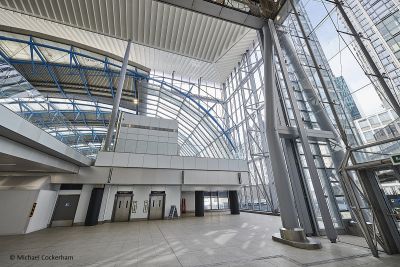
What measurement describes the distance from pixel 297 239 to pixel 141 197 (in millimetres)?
12273

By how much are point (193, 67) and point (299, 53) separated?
63.9 feet

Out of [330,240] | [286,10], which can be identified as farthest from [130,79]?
[330,240]

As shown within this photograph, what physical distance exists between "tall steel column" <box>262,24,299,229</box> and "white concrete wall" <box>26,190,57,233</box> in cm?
1297

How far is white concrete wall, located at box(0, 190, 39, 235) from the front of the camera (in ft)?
29.7

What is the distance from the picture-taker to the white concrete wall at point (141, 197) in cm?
1370

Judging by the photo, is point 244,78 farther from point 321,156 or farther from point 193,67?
point 321,156

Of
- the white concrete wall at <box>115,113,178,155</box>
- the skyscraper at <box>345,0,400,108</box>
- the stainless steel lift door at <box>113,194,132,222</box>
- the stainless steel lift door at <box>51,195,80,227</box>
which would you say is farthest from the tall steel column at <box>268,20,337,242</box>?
the stainless steel lift door at <box>51,195,80,227</box>

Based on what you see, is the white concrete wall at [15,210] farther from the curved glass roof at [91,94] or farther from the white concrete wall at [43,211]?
the curved glass roof at [91,94]

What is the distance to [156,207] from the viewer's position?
48.8 ft

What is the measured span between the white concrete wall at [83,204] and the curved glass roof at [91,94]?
306cm

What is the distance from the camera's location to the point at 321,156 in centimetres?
852

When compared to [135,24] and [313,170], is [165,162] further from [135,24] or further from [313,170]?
[135,24]

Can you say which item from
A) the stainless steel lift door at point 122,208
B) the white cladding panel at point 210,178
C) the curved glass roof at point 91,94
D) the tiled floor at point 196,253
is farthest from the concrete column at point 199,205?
the tiled floor at point 196,253

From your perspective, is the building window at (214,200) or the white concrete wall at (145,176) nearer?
the white concrete wall at (145,176)
